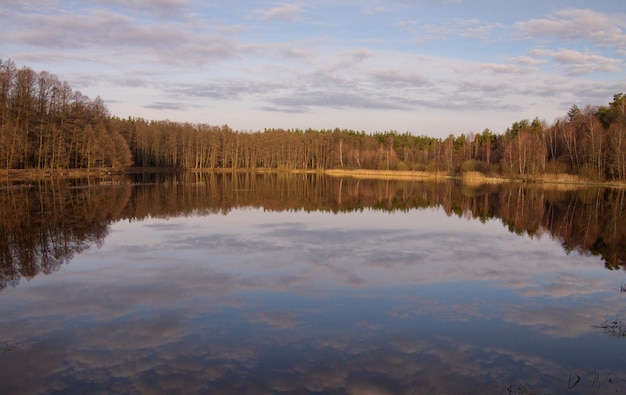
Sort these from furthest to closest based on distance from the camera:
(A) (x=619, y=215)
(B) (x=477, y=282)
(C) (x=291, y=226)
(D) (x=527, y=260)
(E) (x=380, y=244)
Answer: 1. (A) (x=619, y=215)
2. (C) (x=291, y=226)
3. (E) (x=380, y=244)
4. (D) (x=527, y=260)
5. (B) (x=477, y=282)

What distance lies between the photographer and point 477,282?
→ 34.0 ft

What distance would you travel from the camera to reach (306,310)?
817 centimetres

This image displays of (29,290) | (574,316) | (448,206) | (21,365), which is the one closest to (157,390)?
(21,365)

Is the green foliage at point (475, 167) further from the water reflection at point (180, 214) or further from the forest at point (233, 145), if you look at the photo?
the water reflection at point (180, 214)

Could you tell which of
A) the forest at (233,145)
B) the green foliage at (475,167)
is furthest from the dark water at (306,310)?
the green foliage at (475,167)

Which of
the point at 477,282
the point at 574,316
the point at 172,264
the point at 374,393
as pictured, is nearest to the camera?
the point at 374,393

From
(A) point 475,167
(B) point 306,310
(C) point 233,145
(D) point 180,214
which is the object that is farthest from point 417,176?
(B) point 306,310

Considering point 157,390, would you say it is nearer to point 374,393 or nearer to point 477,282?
point 374,393

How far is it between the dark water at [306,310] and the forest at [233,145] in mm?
38537

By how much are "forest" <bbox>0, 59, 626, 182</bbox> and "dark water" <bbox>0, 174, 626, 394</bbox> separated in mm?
38537

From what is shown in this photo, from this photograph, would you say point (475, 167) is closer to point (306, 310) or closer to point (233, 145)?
point (233, 145)

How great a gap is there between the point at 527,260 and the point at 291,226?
8905 mm

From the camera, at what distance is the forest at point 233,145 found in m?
49.2

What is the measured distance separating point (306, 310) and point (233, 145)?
3648 inches
